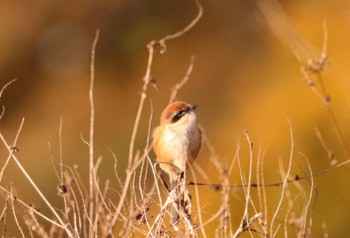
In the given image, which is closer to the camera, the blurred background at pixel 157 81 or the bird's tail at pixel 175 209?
the bird's tail at pixel 175 209

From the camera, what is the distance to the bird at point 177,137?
5.86m

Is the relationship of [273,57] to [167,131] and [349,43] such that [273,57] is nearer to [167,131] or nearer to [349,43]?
[349,43]

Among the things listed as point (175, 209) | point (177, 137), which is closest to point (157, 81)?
point (177, 137)

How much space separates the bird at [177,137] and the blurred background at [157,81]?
5307 millimetres

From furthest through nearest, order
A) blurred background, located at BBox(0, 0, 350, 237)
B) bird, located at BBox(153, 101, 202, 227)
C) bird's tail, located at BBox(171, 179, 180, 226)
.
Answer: blurred background, located at BBox(0, 0, 350, 237)
bird, located at BBox(153, 101, 202, 227)
bird's tail, located at BBox(171, 179, 180, 226)

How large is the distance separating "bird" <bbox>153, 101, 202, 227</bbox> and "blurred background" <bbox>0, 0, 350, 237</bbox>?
5307 mm

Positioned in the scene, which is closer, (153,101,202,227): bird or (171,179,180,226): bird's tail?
(171,179,180,226): bird's tail

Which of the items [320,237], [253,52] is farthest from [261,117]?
[253,52]

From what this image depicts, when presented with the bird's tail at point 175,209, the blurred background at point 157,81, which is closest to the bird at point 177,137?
the bird's tail at point 175,209

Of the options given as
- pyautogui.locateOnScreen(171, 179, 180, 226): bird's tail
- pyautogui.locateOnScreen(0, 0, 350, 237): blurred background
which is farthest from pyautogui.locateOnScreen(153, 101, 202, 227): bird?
pyautogui.locateOnScreen(0, 0, 350, 237): blurred background

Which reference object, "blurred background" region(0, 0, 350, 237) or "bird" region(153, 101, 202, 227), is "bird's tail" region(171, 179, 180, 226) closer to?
"bird" region(153, 101, 202, 227)

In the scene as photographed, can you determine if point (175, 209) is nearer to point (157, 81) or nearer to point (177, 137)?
point (177, 137)

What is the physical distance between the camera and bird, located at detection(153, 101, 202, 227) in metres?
5.86

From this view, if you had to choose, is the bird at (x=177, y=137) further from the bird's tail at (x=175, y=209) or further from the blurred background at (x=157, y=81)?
the blurred background at (x=157, y=81)
